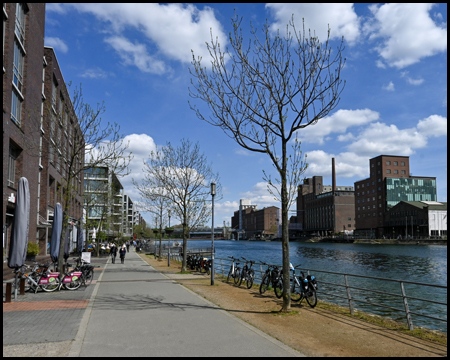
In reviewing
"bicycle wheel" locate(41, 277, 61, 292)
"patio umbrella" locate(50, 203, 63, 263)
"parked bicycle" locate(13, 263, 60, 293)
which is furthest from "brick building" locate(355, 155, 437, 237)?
"parked bicycle" locate(13, 263, 60, 293)

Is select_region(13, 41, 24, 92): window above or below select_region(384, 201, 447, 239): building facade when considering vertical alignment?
above

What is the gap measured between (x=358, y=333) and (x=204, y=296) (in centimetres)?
589

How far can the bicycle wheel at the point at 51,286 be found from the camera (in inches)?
538

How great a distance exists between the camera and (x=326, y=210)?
148m

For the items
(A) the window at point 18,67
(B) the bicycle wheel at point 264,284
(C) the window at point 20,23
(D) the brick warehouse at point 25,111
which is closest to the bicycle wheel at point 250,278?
(B) the bicycle wheel at point 264,284

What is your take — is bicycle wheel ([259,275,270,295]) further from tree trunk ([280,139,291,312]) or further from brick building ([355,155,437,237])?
brick building ([355,155,437,237])

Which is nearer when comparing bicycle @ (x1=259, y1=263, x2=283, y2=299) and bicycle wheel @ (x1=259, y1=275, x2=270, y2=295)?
bicycle @ (x1=259, y1=263, x2=283, y2=299)

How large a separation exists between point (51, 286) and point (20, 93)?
12315 mm

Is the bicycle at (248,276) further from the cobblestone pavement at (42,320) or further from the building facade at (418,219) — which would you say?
the building facade at (418,219)

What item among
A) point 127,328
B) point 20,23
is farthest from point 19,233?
point 20,23

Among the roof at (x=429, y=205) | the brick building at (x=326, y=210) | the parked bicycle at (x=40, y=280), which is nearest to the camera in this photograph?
the parked bicycle at (x=40, y=280)

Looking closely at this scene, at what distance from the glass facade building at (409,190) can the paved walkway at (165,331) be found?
11061 centimetres

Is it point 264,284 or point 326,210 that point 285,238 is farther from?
point 326,210

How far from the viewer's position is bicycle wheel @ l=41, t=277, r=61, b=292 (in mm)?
13672
